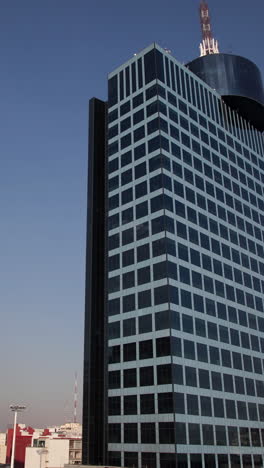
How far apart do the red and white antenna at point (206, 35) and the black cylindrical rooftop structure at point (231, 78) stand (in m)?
6.20

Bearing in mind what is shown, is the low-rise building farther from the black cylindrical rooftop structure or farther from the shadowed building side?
the black cylindrical rooftop structure

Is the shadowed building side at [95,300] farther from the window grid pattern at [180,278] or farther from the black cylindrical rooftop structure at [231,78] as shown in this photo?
the black cylindrical rooftop structure at [231,78]

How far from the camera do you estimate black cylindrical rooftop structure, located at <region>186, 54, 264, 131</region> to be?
399ft

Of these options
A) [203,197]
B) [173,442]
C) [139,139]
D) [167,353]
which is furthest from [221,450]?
[139,139]

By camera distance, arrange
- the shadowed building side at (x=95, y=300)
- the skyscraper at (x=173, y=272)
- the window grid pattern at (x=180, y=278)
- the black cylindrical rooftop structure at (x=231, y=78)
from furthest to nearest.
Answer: the black cylindrical rooftop structure at (x=231, y=78) < the shadowed building side at (x=95, y=300) < the skyscraper at (x=173, y=272) < the window grid pattern at (x=180, y=278)

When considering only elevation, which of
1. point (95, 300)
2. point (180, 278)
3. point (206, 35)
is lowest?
point (180, 278)

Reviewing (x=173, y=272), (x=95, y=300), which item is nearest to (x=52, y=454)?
(x=95, y=300)

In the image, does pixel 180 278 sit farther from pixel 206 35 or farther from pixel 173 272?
pixel 206 35

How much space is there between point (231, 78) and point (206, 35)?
1811 cm

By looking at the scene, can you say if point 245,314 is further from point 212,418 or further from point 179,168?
point 179,168

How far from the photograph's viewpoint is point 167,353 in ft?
263

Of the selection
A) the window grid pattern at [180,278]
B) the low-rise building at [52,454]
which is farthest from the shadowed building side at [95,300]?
the low-rise building at [52,454]

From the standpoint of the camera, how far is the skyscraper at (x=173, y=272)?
8112cm

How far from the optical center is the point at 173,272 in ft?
283
